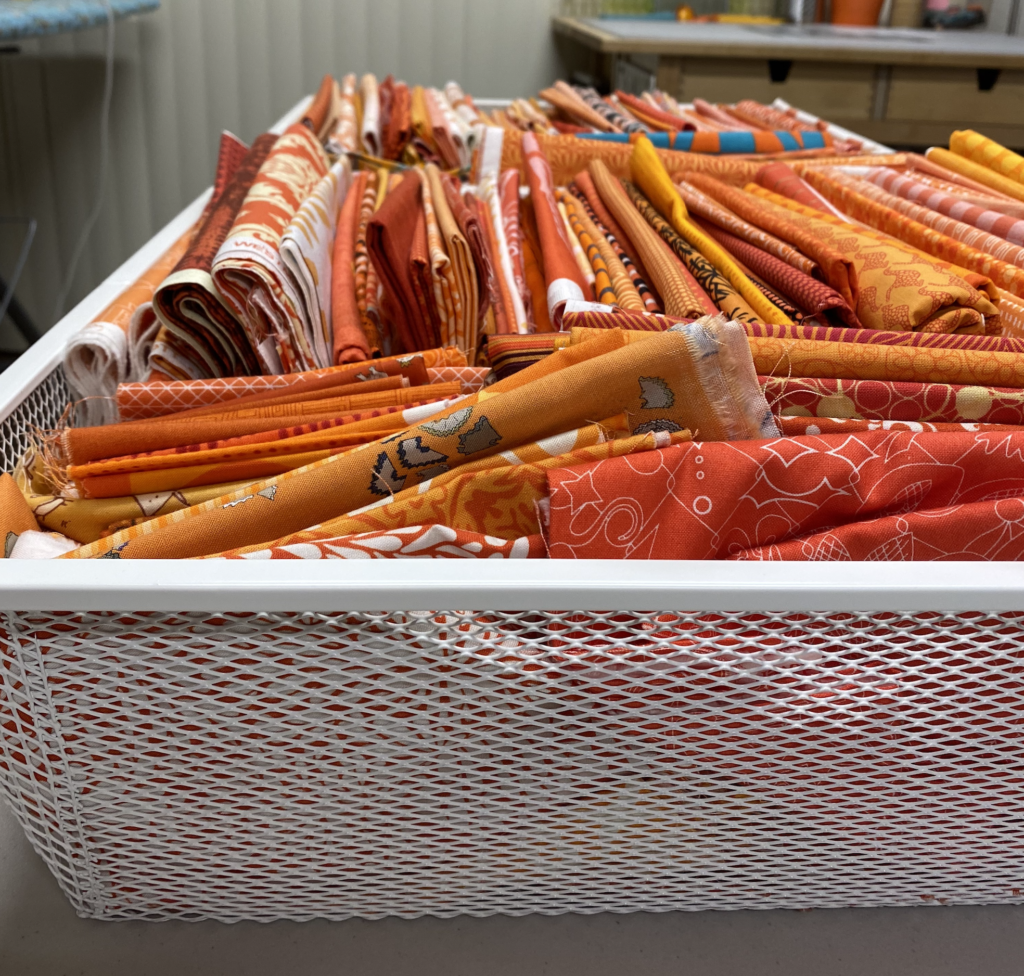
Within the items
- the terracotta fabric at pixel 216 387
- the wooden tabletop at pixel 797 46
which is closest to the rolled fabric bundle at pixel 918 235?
the terracotta fabric at pixel 216 387

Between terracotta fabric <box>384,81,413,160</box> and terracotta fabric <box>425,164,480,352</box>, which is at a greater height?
terracotta fabric <box>384,81,413,160</box>

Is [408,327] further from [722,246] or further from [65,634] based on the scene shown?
[65,634]

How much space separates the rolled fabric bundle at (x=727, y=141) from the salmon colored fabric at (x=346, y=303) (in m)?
0.53

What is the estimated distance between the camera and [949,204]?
42.1 inches

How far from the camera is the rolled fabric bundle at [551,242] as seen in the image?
2.88ft

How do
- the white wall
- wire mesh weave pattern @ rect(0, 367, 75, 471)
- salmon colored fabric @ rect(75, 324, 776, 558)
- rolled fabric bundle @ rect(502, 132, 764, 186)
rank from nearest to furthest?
salmon colored fabric @ rect(75, 324, 776, 558)
wire mesh weave pattern @ rect(0, 367, 75, 471)
rolled fabric bundle @ rect(502, 132, 764, 186)
the white wall

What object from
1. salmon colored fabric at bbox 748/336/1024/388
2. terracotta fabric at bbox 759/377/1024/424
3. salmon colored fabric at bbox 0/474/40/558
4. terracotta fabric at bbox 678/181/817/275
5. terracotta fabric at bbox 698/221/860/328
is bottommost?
salmon colored fabric at bbox 0/474/40/558

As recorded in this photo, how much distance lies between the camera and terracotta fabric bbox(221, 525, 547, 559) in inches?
21.0

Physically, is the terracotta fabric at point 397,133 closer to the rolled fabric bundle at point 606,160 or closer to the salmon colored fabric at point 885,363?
the rolled fabric bundle at point 606,160

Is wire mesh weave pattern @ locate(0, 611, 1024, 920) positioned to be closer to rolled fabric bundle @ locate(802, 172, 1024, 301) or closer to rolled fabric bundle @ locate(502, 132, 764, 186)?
rolled fabric bundle @ locate(802, 172, 1024, 301)

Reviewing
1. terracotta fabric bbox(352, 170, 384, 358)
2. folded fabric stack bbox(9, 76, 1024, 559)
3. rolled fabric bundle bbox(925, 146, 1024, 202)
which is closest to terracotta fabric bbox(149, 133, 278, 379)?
A: folded fabric stack bbox(9, 76, 1024, 559)

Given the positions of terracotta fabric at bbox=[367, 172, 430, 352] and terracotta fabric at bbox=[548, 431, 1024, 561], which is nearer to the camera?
terracotta fabric at bbox=[548, 431, 1024, 561]

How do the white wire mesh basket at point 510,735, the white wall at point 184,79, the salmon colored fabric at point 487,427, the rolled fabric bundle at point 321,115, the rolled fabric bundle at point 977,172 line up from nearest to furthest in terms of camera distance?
the white wire mesh basket at point 510,735 < the salmon colored fabric at point 487,427 < the rolled fabric bundle at point 977,172 < the rolled fabric bundle at point 321,115 < the white wall at point 184,79

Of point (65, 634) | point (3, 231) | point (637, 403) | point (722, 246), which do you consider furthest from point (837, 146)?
point (3, 231)
